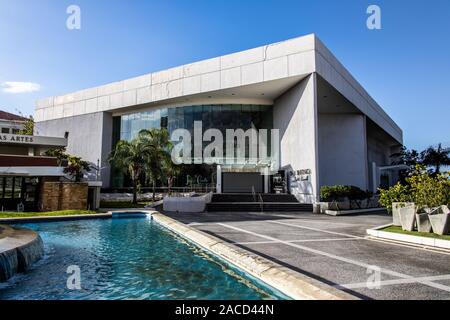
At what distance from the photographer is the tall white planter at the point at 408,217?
1034 cm

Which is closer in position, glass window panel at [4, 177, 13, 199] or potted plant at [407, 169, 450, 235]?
potted plant at [407, 169, 450, 235]

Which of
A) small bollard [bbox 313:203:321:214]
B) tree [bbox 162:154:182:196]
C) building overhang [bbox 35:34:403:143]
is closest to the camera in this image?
small bollard [bbox 313:203:321:214]

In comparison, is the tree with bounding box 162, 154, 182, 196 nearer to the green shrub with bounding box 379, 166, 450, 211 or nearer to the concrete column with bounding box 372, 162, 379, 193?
the green shrub with bounding box 379, 166, 450, 211

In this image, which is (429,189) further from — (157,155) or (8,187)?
(8,187)

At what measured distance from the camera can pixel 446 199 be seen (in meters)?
10.4

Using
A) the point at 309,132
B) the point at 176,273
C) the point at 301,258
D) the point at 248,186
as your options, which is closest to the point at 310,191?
the point at 309,132

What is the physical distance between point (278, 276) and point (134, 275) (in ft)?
9.52

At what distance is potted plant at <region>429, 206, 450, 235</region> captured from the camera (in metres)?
9.11

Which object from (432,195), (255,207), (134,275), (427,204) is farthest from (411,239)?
(255,207)

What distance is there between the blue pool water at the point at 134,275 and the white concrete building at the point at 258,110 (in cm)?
1691

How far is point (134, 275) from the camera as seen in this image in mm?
6422

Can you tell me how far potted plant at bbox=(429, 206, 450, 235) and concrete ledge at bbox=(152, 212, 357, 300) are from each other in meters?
6.00

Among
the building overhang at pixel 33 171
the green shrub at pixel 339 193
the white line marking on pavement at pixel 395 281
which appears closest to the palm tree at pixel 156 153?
the building overhang at pixel 33 171

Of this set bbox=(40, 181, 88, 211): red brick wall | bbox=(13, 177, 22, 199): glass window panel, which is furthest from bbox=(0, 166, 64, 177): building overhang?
bbox=(13, 177, 22, 199): glass window panel
